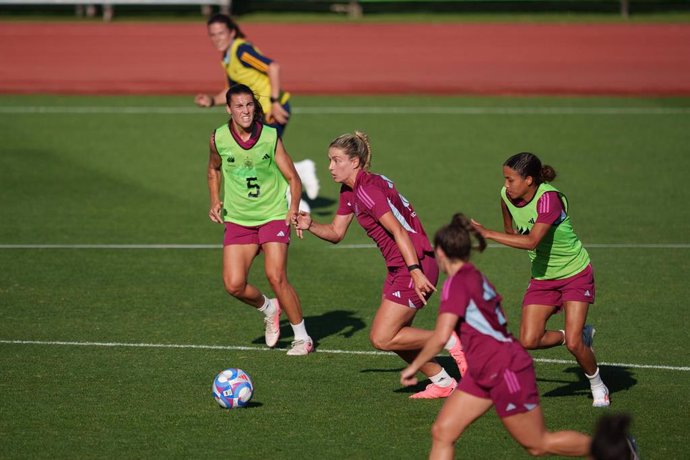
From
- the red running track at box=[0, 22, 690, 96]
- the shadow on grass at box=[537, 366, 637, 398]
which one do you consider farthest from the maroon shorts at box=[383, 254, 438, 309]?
the red running track at box=[0, 22, 690, 96]

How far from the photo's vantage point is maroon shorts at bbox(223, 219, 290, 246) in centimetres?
1088

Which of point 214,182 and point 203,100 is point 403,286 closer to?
point 214,182

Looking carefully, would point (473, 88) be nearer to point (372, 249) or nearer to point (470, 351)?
point (372, 249)

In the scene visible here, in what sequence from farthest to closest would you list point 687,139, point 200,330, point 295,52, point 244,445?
point 295,52 < point 687,139 < point 200,330 < point 244,445

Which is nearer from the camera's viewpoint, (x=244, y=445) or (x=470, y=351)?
(x=470, y=351)

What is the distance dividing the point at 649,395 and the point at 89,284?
6864 mm

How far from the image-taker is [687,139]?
21.6 m

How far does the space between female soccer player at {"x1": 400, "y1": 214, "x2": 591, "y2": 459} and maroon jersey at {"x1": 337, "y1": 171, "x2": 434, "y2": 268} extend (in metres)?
1.96

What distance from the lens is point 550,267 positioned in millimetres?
9688

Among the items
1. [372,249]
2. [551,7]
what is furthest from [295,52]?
[372,249]

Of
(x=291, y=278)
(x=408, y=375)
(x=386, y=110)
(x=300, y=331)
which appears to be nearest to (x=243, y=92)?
(x=300, y=331)

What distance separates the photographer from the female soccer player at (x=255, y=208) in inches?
427

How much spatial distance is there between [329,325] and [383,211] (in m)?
3.16

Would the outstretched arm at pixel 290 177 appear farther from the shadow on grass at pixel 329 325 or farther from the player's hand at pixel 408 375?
the player's hand at pixel 408 375
